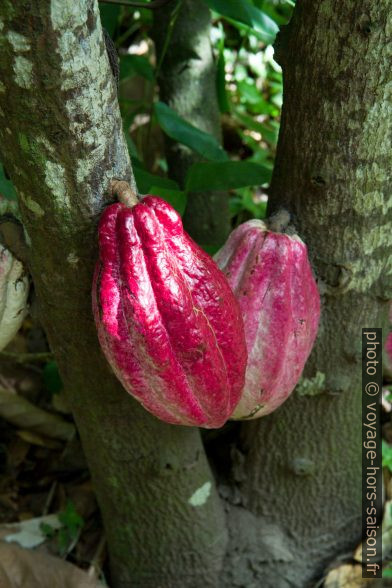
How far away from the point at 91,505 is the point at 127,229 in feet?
3.14

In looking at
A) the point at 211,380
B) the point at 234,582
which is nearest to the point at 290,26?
→ the point at 211,380

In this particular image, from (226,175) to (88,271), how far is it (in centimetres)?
36

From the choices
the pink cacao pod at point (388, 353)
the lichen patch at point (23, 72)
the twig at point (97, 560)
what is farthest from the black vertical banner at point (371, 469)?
the lichen patch at point (23, 72)

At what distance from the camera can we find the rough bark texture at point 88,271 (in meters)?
0.69

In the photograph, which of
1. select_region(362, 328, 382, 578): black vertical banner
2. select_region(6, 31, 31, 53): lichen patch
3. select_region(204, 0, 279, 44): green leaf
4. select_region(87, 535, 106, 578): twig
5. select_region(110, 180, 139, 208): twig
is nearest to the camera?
select_region(6, 31, 31, 53): lichen patch

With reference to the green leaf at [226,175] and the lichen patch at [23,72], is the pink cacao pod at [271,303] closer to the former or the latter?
the green leaf at [226,175]

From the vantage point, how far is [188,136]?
3.98 feet

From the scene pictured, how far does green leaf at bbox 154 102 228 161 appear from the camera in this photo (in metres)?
1.21

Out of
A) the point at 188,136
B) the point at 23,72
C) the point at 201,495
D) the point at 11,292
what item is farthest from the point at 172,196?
the point at 201,495

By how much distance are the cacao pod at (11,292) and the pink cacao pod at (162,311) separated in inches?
8.6

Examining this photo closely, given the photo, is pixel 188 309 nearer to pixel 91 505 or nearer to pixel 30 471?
pixel 91 505

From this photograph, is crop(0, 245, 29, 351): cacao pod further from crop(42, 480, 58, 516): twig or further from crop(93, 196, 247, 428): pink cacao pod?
crop(42, 480, 58, 516): twig

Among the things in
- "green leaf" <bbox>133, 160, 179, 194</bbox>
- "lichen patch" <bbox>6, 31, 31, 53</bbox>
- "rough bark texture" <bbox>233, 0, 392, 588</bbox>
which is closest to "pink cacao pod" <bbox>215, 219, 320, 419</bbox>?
"rough bark texture" <bbox>233, 0, 392, 588</bbox>

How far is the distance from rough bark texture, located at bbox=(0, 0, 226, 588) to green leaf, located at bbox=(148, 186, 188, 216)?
235 millimetres
